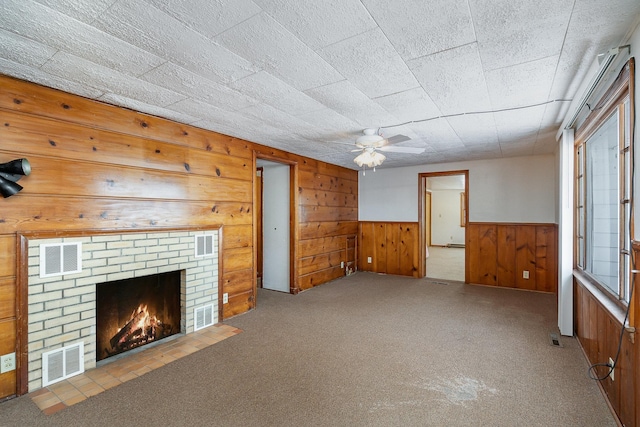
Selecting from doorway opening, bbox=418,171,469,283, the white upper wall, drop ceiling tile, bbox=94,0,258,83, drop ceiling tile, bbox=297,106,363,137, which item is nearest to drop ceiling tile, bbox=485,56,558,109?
drop ceiling tile, bbox=297,106,363,137

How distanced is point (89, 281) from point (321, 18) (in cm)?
258

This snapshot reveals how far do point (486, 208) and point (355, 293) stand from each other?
9.10 ft

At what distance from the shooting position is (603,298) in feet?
7.18

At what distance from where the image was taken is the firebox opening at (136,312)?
2.71m

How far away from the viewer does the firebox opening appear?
2.71 m

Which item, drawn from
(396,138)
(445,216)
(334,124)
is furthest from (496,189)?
(445,216)

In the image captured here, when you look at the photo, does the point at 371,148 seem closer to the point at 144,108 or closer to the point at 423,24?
the point at 423,24

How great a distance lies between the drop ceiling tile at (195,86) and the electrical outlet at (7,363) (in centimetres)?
210

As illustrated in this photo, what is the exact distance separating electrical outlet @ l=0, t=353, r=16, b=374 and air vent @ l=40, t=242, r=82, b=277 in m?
0.55

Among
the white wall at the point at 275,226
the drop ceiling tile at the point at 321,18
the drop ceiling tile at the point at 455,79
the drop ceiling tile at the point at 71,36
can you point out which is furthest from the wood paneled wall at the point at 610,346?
the white wall at the point at 275,226

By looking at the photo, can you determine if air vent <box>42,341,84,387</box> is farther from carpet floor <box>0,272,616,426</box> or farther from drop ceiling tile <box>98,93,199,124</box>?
drop ceiling tile <box>98,93,199,124</box>

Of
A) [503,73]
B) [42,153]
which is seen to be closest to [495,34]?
[503,73]

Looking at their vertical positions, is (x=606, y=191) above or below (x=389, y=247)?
above

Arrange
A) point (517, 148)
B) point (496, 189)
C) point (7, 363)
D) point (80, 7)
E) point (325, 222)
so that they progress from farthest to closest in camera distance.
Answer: point (325, 222) < point (496, 189) < point (517, 148) < point (7, 363) < point (80, 7)
